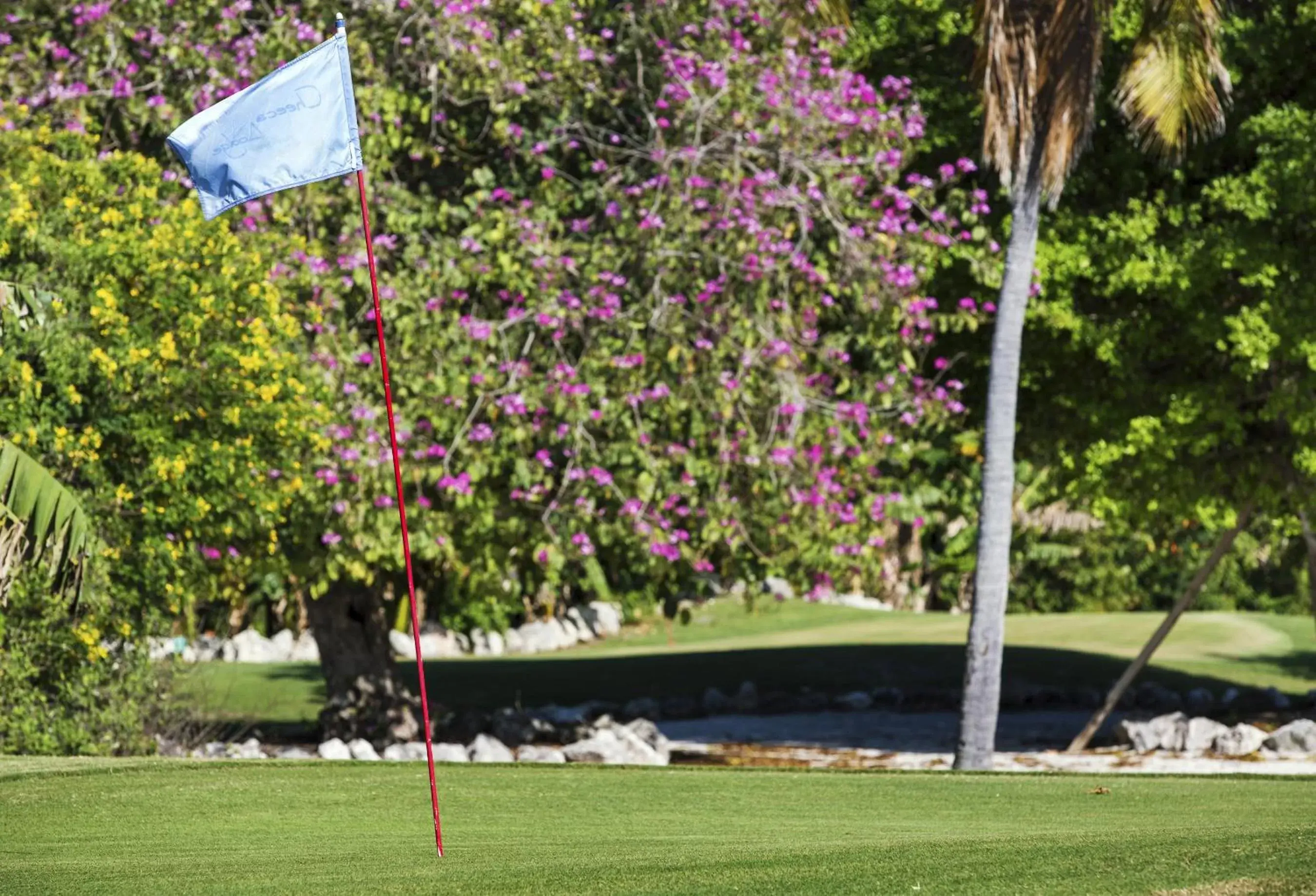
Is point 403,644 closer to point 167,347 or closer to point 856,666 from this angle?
point 856,666

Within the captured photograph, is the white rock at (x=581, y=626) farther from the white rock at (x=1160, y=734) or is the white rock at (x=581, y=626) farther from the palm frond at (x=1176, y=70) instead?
the palm frond at (x=1176, y=70)

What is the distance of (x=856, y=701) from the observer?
2431 centimetres

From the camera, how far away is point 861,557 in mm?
16125

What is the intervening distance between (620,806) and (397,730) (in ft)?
29.9

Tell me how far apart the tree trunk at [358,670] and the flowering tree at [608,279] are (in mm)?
2506

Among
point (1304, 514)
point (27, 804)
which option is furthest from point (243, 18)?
point (1304, 514)

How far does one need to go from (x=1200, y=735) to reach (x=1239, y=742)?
410 millimetres

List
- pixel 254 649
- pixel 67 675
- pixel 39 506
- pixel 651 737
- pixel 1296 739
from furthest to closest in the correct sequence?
pixel 254 649 < pixel 651 737 < pixel 1296 739 < pixel 67 675 < pixel 39 506

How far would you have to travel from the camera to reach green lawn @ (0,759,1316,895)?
726 centimetres

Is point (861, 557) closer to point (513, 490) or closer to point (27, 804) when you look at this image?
point (513, 490)

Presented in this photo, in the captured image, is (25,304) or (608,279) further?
(608,279)

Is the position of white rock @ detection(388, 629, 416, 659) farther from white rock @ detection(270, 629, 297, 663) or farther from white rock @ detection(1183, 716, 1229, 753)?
white rock @ detection(1183, 716, 1229, 753)

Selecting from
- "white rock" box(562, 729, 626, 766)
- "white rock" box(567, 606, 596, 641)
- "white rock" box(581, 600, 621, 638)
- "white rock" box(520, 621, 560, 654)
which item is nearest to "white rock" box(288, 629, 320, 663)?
"white rock" box(520, 621, 560, 654)

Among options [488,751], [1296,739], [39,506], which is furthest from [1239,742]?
[39,506]
